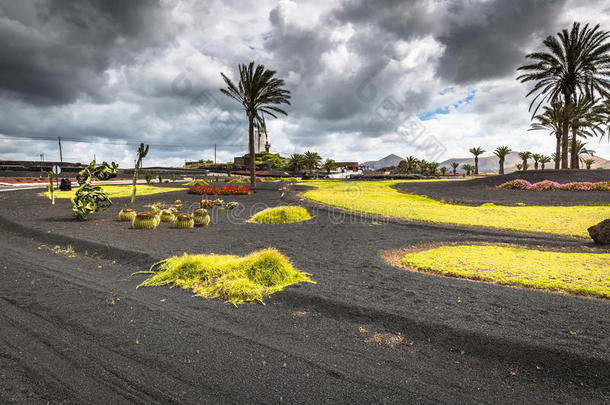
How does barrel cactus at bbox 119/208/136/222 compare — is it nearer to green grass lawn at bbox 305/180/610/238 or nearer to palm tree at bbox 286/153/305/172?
green grass lawn at bbox 305/180/610/238

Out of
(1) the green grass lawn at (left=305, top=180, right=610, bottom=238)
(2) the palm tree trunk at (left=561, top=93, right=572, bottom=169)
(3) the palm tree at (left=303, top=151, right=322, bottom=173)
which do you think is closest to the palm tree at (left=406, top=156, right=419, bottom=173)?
(3) the palm tree at (left=303, top=151, right=322, bottom=173)

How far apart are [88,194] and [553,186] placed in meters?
32.8

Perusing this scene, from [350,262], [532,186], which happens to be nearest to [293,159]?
[532,186]

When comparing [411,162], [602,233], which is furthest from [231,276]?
[411,162]

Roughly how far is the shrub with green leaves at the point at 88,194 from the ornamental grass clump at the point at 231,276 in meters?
8.86

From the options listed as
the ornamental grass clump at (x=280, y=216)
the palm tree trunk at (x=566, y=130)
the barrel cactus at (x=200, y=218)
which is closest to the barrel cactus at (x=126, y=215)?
the barrel cactus at (x=200, y=218)

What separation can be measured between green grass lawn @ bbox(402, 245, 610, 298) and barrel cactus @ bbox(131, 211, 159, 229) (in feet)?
30.3

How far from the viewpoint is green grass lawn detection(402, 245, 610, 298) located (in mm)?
5039

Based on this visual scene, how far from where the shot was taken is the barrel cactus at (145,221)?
11.0 metres

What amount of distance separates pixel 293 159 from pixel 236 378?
74949 mm

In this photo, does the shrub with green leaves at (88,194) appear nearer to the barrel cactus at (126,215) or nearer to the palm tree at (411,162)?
the barrel cactus at (126,215)

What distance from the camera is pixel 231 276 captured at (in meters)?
5.37

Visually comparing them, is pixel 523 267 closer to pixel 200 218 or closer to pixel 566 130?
pixel 200 218

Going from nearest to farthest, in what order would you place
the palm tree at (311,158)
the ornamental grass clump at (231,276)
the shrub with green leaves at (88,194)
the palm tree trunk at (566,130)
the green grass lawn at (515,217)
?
the ornamental grass clump at (231,276) < the green grass lawn at (515,217) < the shrub with green leaves at (88,194) < the palm tree trunk at (566,130) < the palm tree at (311,158)
